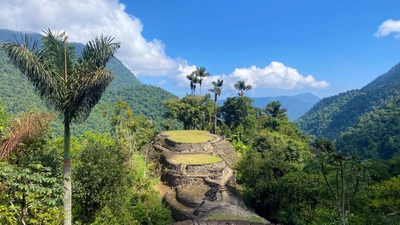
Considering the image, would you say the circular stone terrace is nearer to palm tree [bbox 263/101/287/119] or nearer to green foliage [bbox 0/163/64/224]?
green foliage [bbox 0/163/64/224]

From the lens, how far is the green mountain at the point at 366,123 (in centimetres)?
5009

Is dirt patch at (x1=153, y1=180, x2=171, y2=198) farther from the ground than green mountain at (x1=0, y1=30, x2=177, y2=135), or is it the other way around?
green mountain at (x1=0, y1=30, x2=177, y2=135)

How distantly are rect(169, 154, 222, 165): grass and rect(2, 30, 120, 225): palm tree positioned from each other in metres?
12.7

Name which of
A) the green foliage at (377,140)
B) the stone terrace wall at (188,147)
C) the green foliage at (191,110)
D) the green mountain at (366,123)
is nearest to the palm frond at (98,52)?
the green mountain at (366,123)

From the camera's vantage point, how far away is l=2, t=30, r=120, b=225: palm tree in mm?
7215

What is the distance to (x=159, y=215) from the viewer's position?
12445 mm

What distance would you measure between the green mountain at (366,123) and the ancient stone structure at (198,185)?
7.35m

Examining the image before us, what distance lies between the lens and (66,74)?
7.94 m

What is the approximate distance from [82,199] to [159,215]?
167 inches

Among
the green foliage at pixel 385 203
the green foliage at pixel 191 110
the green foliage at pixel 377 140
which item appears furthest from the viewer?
the green foliage at pixel 377 140

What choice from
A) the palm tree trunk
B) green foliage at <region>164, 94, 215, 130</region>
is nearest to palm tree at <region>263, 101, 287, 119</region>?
green foliage at <region>164, 94, 215, 130</region>

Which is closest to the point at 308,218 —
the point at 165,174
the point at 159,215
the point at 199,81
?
the point at 159,215

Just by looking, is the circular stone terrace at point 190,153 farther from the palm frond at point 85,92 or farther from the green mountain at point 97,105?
the palm frond at point 85,92

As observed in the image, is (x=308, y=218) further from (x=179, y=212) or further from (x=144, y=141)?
(x=144, y=141)
